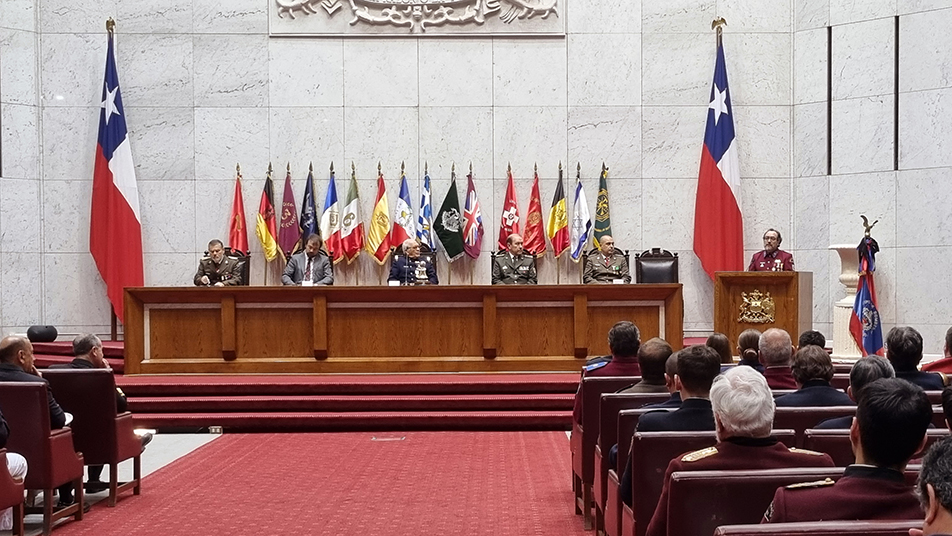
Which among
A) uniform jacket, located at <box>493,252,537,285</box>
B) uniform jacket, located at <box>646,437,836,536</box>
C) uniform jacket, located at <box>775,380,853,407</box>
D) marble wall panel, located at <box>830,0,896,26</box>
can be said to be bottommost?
uniform jacket, located at <box>775,380,853,407</box>

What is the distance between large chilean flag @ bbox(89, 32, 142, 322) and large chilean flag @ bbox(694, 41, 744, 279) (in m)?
7.30

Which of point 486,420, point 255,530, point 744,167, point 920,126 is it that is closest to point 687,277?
point 744,167

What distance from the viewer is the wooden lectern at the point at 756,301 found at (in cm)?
1035

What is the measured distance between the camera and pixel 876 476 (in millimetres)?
2289

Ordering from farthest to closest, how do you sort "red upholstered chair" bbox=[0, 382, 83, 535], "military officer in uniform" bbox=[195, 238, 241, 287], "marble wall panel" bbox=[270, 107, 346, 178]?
"marble wall panel" bbox=[270, 107, 346, 178] → "military officer in uniform" bbox=[195, 238, 241, 287] → "red upholstered chair" bbox=[0, 382, 83, 535]

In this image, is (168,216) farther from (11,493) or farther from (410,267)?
(11,493)

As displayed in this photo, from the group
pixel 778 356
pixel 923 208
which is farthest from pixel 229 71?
pixel 778 356

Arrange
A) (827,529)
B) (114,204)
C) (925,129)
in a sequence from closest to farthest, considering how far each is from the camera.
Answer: (827,529), (925,129), (114,204)

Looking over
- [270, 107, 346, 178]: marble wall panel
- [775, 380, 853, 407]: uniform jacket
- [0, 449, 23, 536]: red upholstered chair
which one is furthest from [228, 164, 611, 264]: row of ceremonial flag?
[775, 380, 853, 407]: uniform jacket

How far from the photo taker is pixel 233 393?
368 inches

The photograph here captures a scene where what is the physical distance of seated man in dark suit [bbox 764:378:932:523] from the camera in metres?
2.25

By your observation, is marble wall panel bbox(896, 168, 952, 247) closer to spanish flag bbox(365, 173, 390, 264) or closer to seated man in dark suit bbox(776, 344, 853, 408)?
spanish flag bbox(365, 173, 390, 264)

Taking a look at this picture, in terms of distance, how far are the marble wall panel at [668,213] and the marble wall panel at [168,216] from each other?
19.5 ft

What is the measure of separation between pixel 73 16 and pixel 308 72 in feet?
10.1
